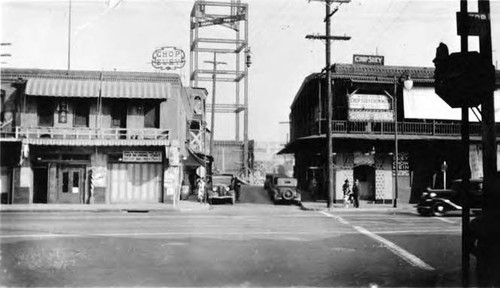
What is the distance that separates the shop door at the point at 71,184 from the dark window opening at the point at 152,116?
455 centimetres

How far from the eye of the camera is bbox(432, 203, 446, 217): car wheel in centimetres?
2128

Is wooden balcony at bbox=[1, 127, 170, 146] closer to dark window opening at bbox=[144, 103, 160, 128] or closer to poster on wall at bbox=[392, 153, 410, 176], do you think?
dark window opening at bbox=[144, 103, 160, 128]

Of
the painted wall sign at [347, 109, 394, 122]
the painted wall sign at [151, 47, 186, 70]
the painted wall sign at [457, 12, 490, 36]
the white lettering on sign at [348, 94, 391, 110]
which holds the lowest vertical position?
the painted wall sign at [457, 12, 490, 36]

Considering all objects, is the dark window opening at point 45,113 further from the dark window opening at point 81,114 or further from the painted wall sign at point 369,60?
the painted wall sign at point 369,60

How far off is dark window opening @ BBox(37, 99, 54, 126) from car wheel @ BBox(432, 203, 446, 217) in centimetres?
2104

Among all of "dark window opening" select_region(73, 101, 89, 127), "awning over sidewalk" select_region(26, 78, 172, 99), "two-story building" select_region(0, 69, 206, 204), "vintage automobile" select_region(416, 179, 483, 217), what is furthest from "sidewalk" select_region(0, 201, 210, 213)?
"vintage automobile" select_region(416, 179, 483, 217)

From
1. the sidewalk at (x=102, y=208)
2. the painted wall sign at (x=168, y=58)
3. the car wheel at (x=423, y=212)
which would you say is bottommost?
the sidewalk at (x=102, y=208)

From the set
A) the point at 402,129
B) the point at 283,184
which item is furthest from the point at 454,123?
the point at 283,184

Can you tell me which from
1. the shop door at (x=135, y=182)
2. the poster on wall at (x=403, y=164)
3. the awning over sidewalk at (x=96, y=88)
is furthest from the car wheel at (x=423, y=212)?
the awning over sidewalk at (x=96, y=88)

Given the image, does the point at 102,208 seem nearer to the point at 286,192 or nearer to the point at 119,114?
the point at 119,114

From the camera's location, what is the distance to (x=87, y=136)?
2858cm

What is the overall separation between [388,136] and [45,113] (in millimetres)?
20733

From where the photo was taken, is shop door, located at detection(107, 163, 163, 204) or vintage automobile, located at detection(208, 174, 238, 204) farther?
vintage automobile, located at detection(208, 174, 238, 204)

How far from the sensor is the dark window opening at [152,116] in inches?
1155
